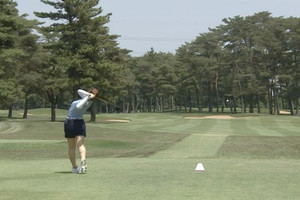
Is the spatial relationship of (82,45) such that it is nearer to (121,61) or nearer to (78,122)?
(121,61)

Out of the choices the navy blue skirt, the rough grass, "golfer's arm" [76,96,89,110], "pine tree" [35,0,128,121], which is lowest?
the rough grass

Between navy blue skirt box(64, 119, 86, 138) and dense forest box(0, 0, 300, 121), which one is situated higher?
dense forest box(0, 0, 300, 121)

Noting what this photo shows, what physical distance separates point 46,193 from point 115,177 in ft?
6.14

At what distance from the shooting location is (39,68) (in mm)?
56375

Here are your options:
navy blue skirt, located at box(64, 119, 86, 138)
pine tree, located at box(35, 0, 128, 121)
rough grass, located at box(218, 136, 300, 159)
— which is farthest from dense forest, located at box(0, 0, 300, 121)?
navy blue skirt, located at box(64, 119, 86, 138)

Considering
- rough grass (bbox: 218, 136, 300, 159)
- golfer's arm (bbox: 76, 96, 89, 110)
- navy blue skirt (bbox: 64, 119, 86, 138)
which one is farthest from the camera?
rough grass (bbox: 218, 136, 300, 159)

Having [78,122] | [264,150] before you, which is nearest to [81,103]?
[78,122]

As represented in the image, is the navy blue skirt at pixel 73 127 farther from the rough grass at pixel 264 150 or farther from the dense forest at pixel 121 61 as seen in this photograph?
the dense forest at pixel 121 61

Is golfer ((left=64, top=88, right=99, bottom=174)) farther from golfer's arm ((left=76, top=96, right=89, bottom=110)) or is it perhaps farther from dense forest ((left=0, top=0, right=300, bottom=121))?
dense forest ((left=0, top=0, right=300, bottom=121))

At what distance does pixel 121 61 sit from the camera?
5512 cm

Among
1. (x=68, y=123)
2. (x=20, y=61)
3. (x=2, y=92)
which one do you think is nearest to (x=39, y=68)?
(x=20, y=61)

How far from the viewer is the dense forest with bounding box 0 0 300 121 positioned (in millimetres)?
44594

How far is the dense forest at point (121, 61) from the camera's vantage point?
44594mm

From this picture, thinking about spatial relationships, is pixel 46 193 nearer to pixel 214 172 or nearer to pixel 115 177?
pixel 115 177
